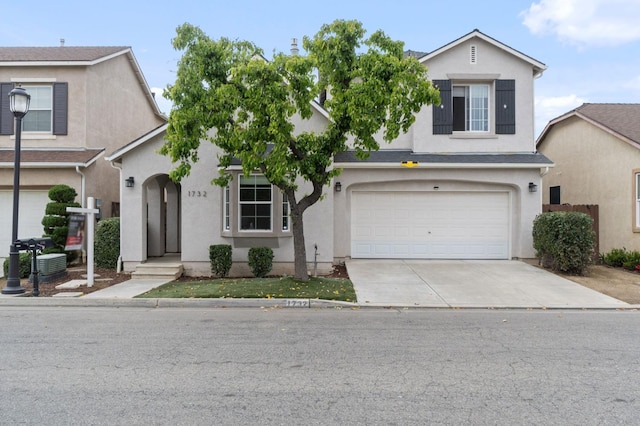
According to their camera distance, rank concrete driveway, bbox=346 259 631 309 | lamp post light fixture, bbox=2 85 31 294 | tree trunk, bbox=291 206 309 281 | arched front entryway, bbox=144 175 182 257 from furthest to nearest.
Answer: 1. arched front entryway, bbox=144 175 182 257
2. tree trunk, bbox=291 206 309 281
3. lamp post light fixture, bbox=2 85 31 294
4. concrete driveway, bbox=346 259 631 309

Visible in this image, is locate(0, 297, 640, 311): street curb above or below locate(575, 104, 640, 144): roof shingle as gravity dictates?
below

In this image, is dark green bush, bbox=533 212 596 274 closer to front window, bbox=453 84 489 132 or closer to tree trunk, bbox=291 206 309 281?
front window, bbox=453 84 489 132

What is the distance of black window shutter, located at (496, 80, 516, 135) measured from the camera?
539 inches

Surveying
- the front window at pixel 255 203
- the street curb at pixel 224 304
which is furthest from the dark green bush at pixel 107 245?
the front window at pixel 255 203

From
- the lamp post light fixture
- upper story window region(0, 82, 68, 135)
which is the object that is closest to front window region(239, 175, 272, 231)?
the lamp post light fixture

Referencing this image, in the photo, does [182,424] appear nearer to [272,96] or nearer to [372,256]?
[272,96]

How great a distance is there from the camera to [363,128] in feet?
28.1

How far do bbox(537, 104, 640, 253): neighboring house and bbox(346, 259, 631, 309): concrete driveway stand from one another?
366 centimetres

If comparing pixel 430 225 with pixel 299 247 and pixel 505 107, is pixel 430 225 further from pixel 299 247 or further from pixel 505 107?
pixel 299 247

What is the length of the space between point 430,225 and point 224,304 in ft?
26.0

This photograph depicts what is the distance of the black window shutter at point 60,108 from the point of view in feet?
47.5

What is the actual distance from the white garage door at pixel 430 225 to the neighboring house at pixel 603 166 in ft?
11.7

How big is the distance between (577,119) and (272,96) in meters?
13.4

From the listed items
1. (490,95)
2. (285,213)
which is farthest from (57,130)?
(490,95)
